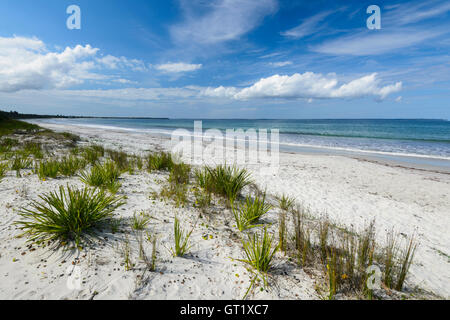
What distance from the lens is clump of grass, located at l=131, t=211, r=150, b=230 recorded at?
354 centimetres

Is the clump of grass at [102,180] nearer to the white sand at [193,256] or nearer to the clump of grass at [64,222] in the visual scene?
the white sand at [193,256]

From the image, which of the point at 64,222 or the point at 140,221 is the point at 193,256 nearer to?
the point at 140,221

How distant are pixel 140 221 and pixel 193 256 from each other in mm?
1333

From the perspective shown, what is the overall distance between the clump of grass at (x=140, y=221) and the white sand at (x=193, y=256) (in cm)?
16

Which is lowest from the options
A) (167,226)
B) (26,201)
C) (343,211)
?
(343,211)

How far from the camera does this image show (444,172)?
11805 mm

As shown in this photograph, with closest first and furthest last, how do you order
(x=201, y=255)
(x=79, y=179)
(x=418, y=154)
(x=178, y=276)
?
(x=178, y=276)
(x=201, y=255)
(x=79, y=179)
(x=418, y=154)

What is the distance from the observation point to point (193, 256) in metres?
3.06

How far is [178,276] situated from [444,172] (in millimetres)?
16424

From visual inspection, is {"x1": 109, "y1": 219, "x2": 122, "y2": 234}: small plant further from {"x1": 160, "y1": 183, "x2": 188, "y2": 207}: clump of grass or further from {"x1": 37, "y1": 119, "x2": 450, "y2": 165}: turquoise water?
{"x1": 37, "y1": 119, "x2": 450, "y2": 165}: turquoise water

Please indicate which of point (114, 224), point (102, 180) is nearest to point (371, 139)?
point (102, 180)

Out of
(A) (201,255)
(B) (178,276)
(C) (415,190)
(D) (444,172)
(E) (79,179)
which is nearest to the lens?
(B) (178,276)
